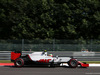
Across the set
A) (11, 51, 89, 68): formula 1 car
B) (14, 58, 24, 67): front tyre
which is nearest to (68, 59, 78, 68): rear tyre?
(11, 51, 89, 68): formula 1 car

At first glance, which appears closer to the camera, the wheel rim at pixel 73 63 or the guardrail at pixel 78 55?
the wheel rim at pixel 73 63

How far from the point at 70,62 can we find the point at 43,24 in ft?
39.3

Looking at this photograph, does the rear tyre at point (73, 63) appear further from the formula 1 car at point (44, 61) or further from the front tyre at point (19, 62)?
the front tyre at point (19, 62)

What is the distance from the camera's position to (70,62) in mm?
13281

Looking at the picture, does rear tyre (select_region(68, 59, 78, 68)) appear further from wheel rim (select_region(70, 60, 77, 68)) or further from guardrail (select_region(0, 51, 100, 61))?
guardrail (select_region(0, 51, 100, 61))

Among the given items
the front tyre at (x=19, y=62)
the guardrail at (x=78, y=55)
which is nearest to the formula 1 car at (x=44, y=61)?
the front tyre at (x=19, y=62)

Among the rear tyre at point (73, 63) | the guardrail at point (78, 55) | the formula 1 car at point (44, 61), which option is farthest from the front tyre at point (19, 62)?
the guardrail at point (78, 55)

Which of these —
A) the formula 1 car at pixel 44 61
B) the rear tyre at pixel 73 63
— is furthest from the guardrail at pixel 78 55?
the rear tyre at pixel 73 63

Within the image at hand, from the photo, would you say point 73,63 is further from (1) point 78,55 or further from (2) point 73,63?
(1) point 78,55

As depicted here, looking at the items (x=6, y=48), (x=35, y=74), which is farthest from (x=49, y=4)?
(x=35, y=74)

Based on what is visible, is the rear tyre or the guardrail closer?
the rear tyre

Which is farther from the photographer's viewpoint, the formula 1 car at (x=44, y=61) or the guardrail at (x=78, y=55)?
the guardrail at (x=78, y=55)

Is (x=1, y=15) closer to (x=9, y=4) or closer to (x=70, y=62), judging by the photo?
(x=9, y=4)

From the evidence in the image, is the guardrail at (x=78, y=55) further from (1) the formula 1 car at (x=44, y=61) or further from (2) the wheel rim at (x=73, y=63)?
(2) the wheel rim at (x=73, y=63)
